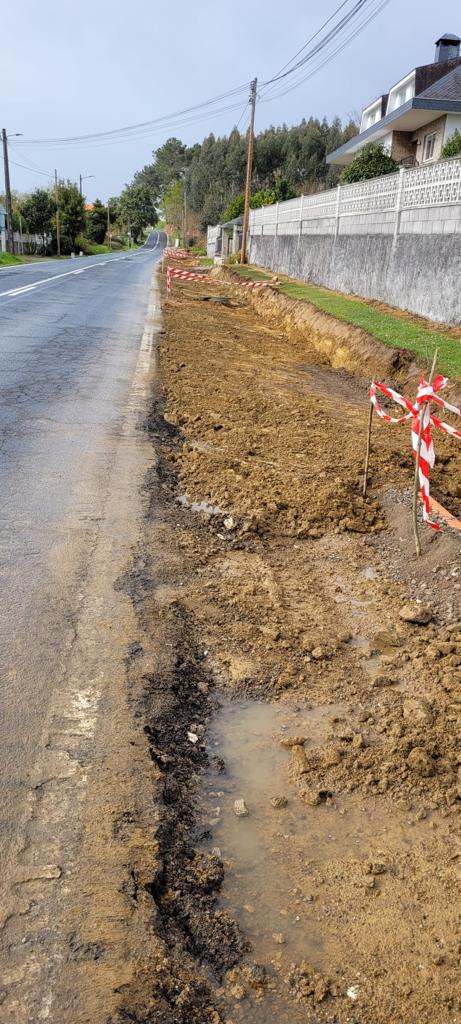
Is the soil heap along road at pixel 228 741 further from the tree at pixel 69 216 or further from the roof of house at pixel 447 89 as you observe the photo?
the tree at pixel 69 216

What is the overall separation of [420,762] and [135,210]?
138455 millimetres

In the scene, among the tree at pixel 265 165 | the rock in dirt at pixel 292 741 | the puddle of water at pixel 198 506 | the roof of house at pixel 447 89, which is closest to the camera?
the rock in dirt at pixel 292 741

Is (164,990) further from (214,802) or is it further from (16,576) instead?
(16,576)

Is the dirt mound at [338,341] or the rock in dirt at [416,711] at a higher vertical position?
the dirt mound at [338,341]

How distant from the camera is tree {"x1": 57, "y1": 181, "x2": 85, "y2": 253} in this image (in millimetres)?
73438

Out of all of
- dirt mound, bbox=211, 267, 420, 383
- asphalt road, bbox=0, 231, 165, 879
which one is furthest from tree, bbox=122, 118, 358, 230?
asphalt road, bbox=0, 231, 165, 879

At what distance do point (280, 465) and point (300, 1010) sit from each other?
5501mm

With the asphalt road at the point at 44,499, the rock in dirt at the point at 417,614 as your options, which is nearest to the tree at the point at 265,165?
the asphalt road at the point at 44,499

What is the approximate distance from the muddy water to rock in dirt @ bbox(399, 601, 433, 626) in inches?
41.8

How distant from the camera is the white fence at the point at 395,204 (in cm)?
1398

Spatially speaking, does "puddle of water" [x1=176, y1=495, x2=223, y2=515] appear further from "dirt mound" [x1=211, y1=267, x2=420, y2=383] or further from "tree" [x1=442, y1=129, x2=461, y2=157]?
"tree" [x1=442, y1=129, x2=461, y2=157]

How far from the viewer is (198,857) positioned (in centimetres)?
283

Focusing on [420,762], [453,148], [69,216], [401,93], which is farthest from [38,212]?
[420,762]

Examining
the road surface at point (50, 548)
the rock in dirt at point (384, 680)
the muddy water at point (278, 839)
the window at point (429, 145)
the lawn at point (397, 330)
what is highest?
the window at point (429, 145)
